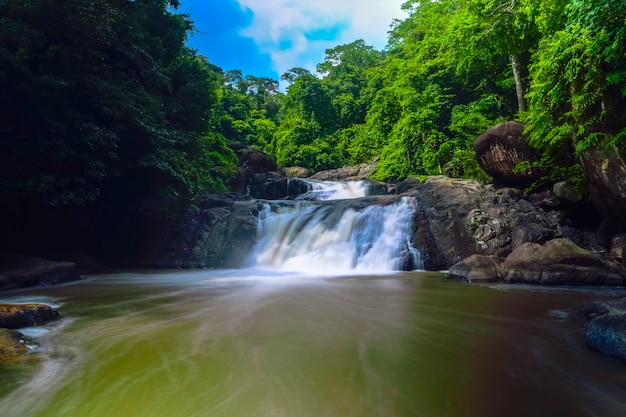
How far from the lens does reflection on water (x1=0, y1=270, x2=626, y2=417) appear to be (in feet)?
8.34

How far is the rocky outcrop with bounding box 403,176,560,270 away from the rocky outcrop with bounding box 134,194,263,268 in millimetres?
6339

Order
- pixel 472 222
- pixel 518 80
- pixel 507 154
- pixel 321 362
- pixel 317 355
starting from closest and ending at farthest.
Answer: pixel 321 362 < pixel 317 355 < pixel 472 222 < pixel 507 154 < pixel 518 80

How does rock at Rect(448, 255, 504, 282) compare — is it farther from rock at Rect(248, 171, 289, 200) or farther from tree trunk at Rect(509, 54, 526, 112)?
rock at Rect(248, 171, 289, 200)

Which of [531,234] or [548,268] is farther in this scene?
[531,234]


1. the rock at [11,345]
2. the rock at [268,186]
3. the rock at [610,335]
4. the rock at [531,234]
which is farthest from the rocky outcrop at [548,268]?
the rock at [268,186]

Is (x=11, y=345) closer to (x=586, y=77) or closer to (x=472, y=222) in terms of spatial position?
(x=586, y=77)

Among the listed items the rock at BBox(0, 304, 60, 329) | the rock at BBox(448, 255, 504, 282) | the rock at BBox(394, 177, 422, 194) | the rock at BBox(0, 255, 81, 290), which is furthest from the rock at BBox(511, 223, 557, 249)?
the rock at BBox(0, 255, 81, 290)

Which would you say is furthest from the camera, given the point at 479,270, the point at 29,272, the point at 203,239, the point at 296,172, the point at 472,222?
the point at 296,172

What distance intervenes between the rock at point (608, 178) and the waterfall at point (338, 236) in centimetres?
481

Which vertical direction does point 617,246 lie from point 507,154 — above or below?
below

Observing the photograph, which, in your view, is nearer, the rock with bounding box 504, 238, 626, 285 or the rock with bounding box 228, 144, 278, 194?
the rock with bounding box 504, 238, 626, 285

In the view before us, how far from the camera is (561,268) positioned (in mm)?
7469

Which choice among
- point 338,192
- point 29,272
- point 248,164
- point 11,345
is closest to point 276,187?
point 248,164

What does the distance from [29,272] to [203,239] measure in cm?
582
